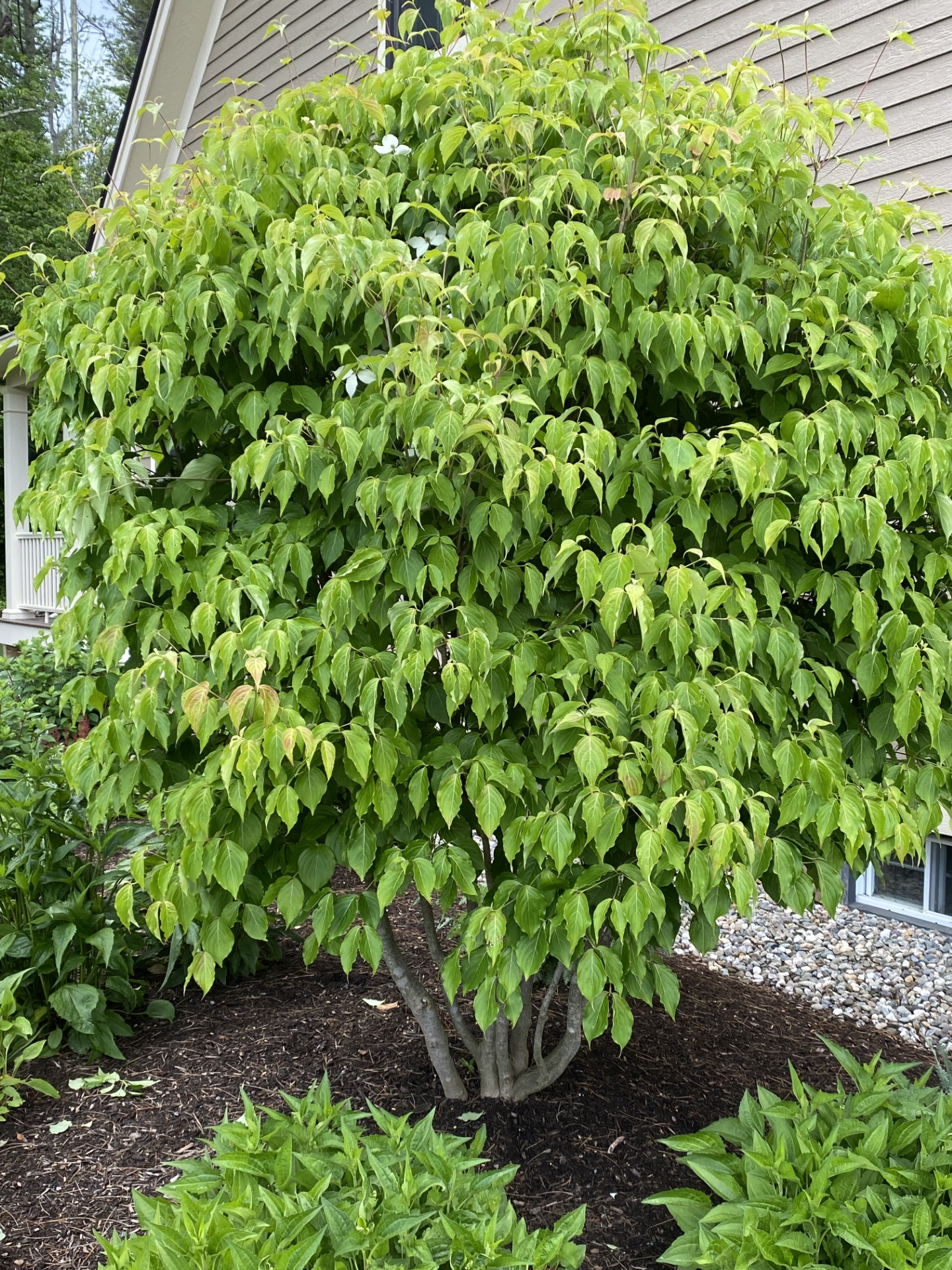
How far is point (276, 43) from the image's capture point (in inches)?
334

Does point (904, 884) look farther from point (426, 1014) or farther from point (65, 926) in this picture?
point (65, 926)

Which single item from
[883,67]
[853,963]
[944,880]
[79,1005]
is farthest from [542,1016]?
[883,67]

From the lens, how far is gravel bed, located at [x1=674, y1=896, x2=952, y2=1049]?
13.1ft

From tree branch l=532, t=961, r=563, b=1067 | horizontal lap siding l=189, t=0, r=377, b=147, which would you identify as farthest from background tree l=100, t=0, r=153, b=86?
tree branch l=532, t=961, r=563, b=1067

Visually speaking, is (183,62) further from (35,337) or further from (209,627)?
(209,627)

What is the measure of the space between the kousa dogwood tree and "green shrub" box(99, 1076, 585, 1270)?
0.35 meters

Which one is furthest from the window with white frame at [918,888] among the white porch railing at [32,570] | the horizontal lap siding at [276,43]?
the white porch railing at [32,570]

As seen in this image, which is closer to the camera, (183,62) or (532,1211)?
(532,1211)

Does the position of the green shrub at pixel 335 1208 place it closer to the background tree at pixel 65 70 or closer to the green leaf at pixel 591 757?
the green leaf at pixel 591 757

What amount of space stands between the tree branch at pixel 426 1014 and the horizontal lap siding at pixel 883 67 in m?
3.37

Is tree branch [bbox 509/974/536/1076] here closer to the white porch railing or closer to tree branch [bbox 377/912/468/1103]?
tree branch [bbox 377/912/468/1103]

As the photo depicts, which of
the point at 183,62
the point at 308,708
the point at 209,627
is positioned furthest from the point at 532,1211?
the point at 183,62

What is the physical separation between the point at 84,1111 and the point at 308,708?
1.68 meters

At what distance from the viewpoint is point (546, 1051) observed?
3.29 metres
